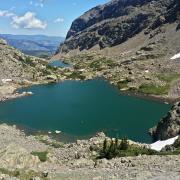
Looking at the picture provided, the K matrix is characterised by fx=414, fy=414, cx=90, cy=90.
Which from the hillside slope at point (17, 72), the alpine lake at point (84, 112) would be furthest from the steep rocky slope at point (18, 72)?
the alpine lake at point (84, 112)

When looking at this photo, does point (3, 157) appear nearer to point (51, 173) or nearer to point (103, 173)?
point (51, 173)

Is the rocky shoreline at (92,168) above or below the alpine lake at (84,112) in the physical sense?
above

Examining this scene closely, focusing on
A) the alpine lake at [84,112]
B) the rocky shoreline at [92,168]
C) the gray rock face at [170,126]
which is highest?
the rocky shoreline at [92,168]

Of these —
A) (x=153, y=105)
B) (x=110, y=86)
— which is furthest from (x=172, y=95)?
(x=110, y=86)

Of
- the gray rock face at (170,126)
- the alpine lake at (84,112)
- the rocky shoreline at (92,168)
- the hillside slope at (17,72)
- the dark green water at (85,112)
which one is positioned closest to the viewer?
the rocky shoreline at (92,168)

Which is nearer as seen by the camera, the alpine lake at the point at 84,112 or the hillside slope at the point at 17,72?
the alpine lake at the point at 84,112

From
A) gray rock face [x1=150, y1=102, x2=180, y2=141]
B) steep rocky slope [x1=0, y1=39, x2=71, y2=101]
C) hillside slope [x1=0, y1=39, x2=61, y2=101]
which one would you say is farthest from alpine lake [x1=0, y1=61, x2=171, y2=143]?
steep rocky slope [x1=0, y1=39, x2=71, y2=101]

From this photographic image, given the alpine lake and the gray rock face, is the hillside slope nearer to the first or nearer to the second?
the alpine lake

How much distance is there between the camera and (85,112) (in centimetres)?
10788

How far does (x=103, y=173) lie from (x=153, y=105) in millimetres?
82837

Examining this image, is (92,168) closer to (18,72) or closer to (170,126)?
(170,126)

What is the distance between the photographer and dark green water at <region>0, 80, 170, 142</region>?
89125mm

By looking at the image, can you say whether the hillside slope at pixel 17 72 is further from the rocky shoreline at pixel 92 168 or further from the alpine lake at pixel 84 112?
the rocky shoreline at pixel 92 168

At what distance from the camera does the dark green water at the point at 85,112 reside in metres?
89.1
